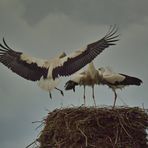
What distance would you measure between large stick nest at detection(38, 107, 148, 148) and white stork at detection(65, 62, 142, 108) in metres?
1.77

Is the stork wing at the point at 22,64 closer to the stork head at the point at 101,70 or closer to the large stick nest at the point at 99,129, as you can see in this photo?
the stork head at the point at 101,70

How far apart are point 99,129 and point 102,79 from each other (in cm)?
214

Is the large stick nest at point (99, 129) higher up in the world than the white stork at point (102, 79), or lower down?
lower down

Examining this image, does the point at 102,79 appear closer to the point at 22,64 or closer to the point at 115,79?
the point at 115,79

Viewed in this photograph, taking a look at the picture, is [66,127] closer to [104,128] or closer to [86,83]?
[104,128]

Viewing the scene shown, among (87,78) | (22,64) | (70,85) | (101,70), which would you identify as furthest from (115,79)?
Answer: (22,64)

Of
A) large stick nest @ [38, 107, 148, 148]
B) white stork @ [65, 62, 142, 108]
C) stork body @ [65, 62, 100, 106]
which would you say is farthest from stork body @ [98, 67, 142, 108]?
large stick nest @ [38, 107, 148, 148]

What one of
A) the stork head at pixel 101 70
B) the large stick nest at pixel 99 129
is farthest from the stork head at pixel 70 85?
the large stick nest at pixel 99 129

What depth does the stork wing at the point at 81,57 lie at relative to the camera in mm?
11327

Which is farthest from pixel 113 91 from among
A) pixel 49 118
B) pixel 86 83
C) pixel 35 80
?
pixel 49 118

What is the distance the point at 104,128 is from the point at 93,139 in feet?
0.74

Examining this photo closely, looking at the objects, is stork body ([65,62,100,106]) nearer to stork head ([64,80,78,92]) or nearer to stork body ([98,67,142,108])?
stork head ([64,80,78,92])

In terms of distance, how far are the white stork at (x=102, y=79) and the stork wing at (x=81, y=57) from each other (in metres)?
0.23

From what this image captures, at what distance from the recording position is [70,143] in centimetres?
958
